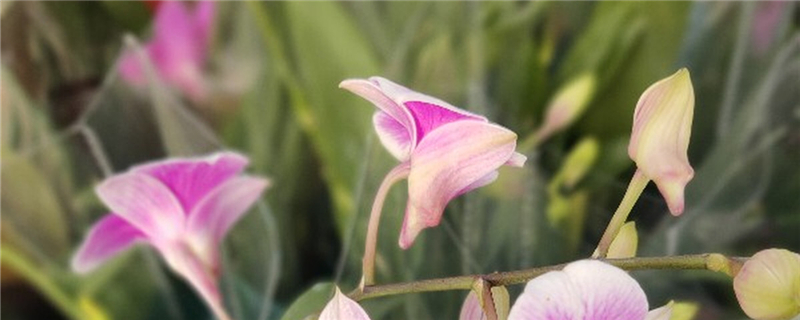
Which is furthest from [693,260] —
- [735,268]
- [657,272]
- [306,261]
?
[306,261]

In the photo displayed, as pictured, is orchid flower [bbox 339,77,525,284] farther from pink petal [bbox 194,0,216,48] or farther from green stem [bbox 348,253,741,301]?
pink petal [bbox 194,0,216,48]

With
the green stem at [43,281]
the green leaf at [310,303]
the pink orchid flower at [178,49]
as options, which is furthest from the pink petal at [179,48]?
the green leaf at [310,303]

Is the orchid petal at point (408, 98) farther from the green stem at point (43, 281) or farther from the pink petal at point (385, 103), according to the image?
the green stem at point (43, 281)

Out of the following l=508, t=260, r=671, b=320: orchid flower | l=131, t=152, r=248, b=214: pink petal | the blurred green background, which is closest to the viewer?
l=508, t=260, r=671, b=320: orchid flower

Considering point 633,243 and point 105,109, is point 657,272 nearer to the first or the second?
point 633,243

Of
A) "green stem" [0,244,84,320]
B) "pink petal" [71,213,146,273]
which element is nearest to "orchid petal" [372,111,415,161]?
"pink petal" [71,213,146,273]

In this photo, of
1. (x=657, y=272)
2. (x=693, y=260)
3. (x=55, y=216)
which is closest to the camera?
(x=693, y=260)
